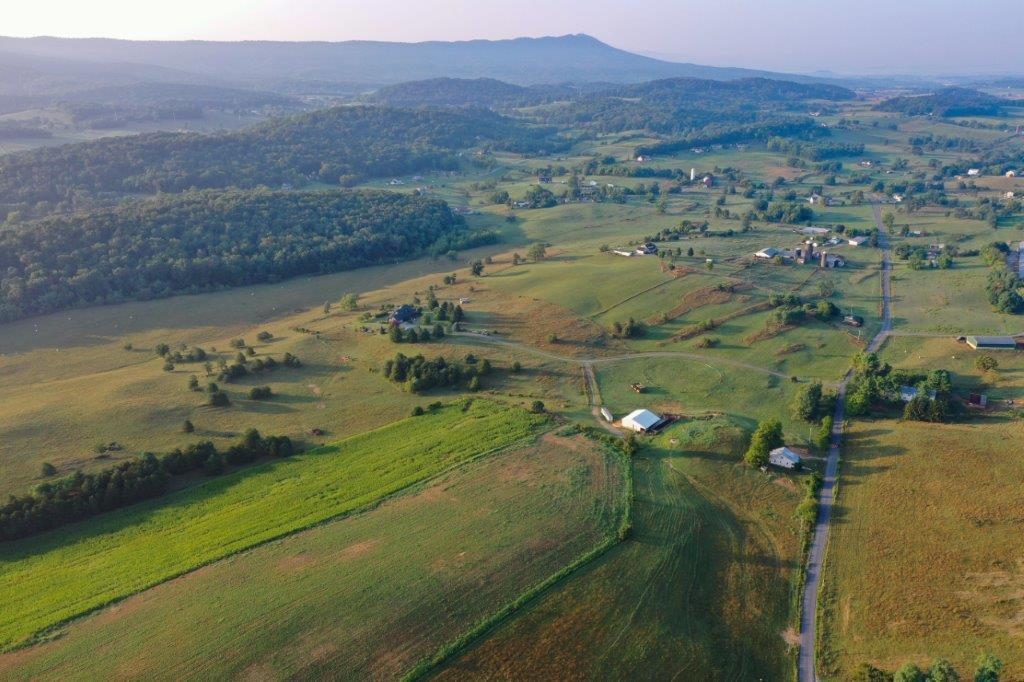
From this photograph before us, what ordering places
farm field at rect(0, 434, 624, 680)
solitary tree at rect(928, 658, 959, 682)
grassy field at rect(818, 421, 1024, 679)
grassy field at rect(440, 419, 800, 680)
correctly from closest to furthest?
solitary tree at rect(928, 658, 959, 682)
farm field at rect(0, 434, 624, 680)
grassy field at rect(440, 419, 800, 680)
grassy field at rect(818, 421, 1024, 679)

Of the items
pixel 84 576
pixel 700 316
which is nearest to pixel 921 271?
pixel 700 316

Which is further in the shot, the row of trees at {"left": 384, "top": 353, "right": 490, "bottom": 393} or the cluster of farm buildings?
the row of trees at {"left": 384, "top": 353, "right": 490, "bottom": 393}

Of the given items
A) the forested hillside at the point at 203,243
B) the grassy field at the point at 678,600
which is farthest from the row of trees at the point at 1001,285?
the forested hillside at the point at 203,243

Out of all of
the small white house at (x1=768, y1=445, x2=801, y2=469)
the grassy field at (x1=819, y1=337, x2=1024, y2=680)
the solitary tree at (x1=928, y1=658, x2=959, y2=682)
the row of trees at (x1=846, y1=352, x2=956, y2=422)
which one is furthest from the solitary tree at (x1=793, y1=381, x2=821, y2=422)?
the solitary tree at (x1=928, y1=658, x2=959, y2=682)

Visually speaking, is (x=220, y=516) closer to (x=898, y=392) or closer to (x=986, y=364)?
(x=898, y=392)

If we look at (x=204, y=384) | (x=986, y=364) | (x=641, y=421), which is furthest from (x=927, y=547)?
(x=204, y=384)

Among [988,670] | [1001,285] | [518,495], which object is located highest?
[1001,285]

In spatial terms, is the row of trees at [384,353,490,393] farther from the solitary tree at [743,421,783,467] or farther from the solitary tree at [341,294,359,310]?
A: the solitary tree at [743,421,783,467]

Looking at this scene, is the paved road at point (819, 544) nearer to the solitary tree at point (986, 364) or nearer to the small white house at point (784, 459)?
the small white house at point (784, 459)
